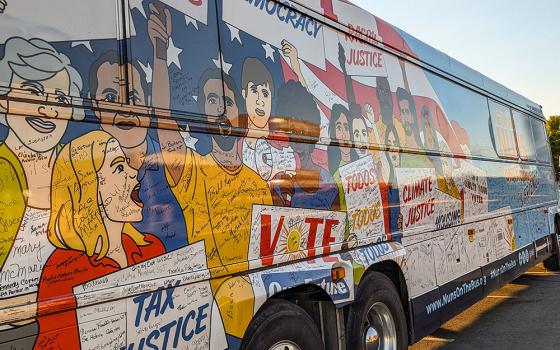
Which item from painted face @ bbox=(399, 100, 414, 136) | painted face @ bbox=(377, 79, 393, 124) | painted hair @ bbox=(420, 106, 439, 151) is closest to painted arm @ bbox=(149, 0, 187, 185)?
painted face @ bbox=(377, 79, 393, 124)

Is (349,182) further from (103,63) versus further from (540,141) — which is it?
(540,141)

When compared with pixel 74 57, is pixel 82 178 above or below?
below

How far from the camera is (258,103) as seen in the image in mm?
3068

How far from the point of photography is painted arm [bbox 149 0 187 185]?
2.42 m

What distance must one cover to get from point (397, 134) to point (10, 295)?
12.0 ft

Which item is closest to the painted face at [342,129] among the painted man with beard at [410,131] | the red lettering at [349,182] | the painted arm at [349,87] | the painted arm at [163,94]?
the painted arm at [349,87]

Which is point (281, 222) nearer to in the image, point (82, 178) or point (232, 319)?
point (232, 319)

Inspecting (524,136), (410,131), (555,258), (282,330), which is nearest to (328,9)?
(410,131)

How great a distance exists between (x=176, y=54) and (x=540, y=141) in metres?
9.92

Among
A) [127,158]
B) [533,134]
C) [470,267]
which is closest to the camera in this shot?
[127,158]

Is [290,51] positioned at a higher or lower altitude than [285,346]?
higher

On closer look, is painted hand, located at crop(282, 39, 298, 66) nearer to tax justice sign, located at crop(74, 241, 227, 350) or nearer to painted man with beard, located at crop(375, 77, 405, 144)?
painted man with beard, located at crop(375, 77, 405, 144)

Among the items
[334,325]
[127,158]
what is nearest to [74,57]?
[127,158]

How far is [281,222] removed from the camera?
3.10m
